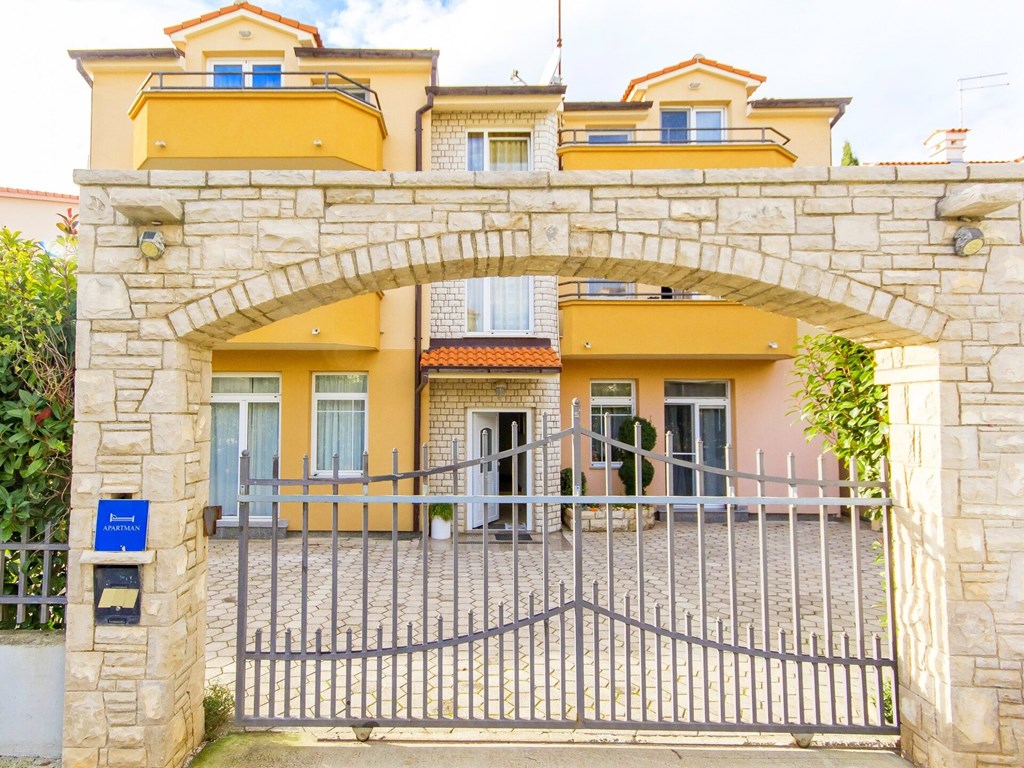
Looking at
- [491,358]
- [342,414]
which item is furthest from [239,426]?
[491,358]

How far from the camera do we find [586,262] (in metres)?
3.32

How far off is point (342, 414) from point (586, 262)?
715cm

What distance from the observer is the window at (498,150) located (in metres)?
9.83

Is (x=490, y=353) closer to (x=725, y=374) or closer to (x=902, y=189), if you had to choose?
(x=725, y=374)

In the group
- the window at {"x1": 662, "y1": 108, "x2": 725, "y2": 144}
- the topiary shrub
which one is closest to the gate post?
the topiary shrub

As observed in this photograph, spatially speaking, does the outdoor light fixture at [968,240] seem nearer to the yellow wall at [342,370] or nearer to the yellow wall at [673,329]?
the yellow wall at [673,329]

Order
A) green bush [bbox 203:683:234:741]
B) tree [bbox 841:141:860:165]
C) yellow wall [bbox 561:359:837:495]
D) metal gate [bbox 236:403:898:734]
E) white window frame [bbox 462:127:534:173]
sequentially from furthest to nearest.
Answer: tree [bbox 841:141:860:165] < yellow wall [bbox 561:359:837:495] < white window frame [bbox 462:127:534:173] < green bush [bbox 203:683:234:741] < metal gate [bbox 236:403:898:734]

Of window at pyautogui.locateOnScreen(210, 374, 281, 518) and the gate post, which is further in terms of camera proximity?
window at pyautogui.locateOnScreen(210, 374, 281, 518)

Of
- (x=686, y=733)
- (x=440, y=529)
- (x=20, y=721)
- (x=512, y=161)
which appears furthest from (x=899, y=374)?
(x=512, y=161)

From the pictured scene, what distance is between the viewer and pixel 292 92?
772 centimetres

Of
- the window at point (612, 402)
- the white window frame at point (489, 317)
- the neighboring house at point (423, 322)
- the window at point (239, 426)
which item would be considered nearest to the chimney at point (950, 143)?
the neighboring house at point (423, 322)

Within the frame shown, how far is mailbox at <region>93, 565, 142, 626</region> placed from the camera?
3055mm

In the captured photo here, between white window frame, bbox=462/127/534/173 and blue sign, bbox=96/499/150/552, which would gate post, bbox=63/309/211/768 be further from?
white window frame, bbox=462/127/534/173

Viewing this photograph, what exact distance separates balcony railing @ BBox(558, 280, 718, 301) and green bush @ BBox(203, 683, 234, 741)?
7.69 m
